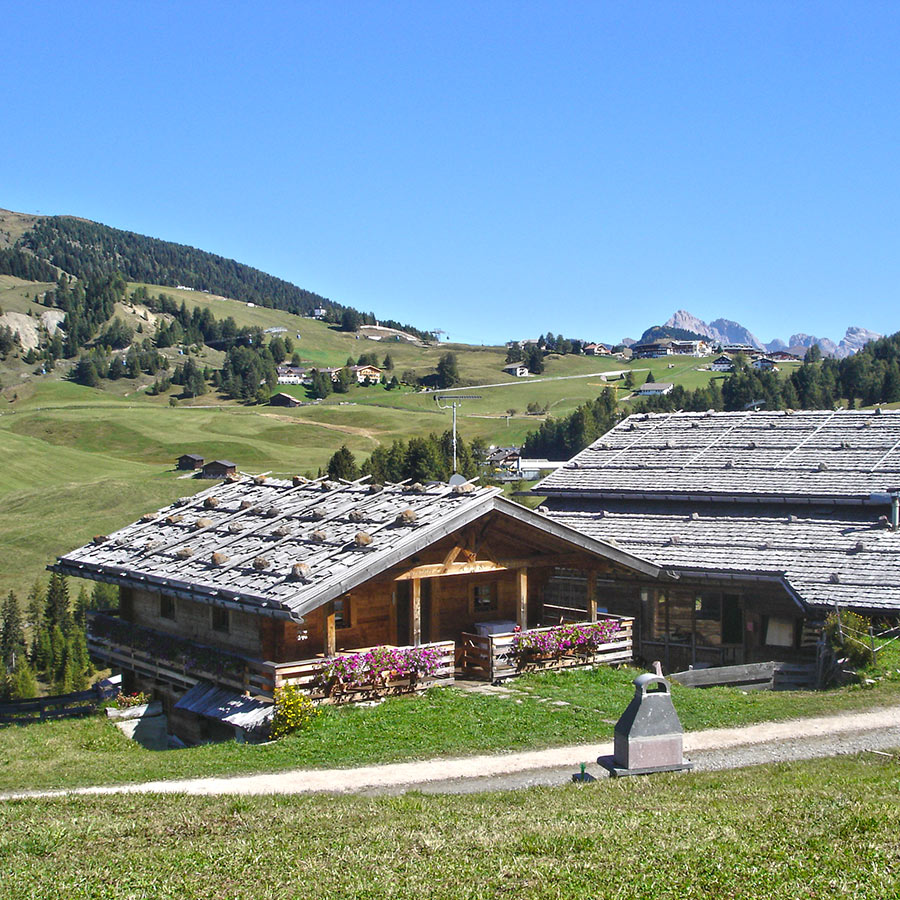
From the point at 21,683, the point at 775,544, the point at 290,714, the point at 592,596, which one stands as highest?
the point at 775,544

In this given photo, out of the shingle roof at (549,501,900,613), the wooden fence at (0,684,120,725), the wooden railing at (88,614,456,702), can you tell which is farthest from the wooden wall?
the shingle roof at (549,501,900,613)

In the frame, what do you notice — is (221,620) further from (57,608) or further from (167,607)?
(57,608)

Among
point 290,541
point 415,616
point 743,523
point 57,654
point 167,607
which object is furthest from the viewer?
point 57,654

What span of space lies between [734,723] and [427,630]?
321 inches

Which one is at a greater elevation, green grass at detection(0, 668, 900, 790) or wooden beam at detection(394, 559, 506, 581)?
wooden beam at detection(394, 559, 506, 581)

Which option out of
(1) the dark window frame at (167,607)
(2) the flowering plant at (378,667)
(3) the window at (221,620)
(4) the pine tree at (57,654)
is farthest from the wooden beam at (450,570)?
(4) the pine tree at (57,654)

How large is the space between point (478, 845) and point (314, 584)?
31.8 feet

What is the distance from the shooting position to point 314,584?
778 inches

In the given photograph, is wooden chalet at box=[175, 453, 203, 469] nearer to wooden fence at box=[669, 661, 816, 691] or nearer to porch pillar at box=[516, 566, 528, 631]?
porch pillar at box=[516, 566, 528, 631]

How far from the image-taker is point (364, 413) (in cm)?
18162

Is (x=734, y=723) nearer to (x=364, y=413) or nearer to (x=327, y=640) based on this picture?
(x=327, y=640)

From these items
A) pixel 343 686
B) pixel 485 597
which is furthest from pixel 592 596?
pixel 343 686

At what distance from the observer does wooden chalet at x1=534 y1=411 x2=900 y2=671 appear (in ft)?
90.8

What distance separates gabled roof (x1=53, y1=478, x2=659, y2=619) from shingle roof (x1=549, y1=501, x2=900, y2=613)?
13.9 ft
